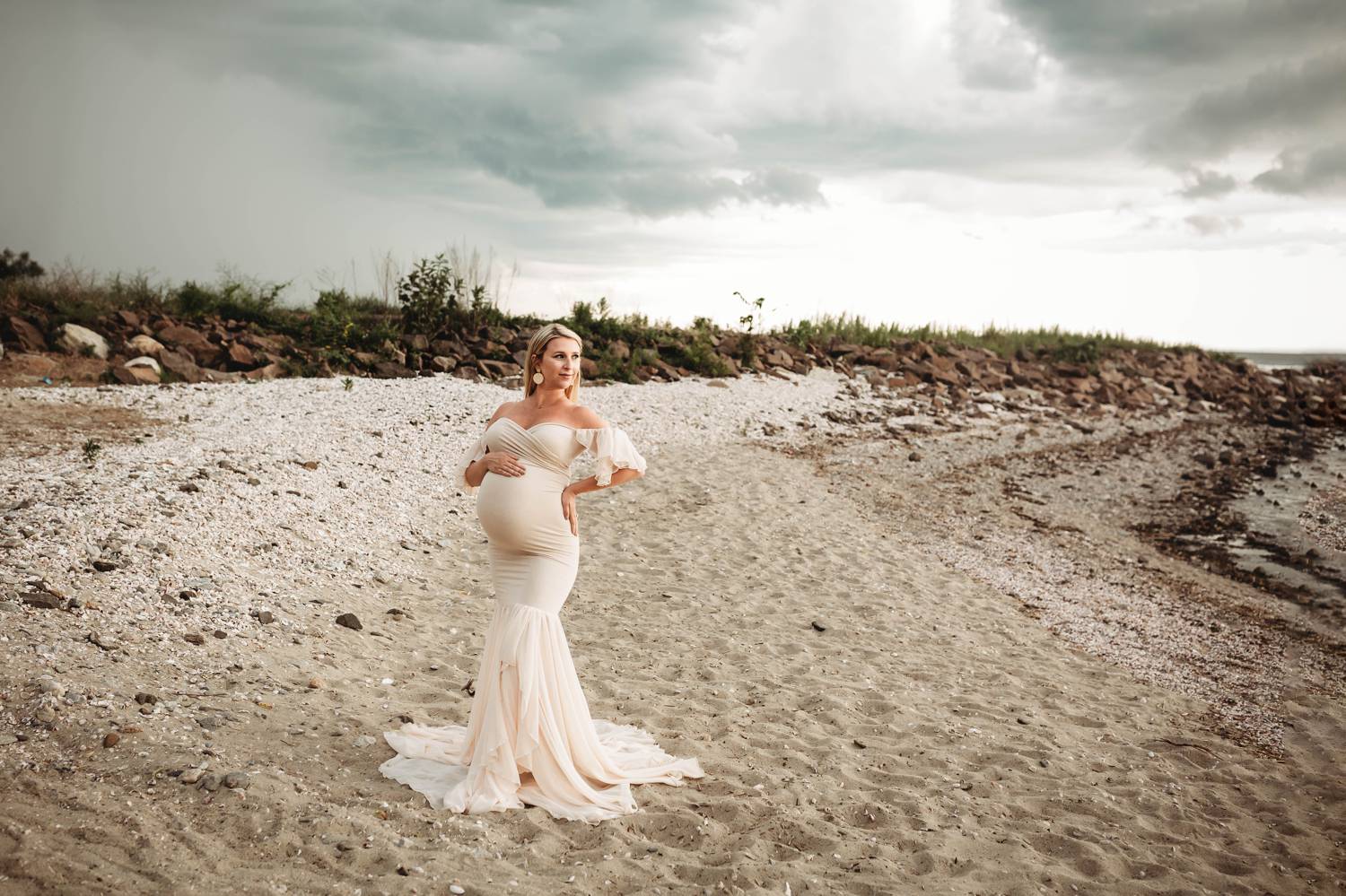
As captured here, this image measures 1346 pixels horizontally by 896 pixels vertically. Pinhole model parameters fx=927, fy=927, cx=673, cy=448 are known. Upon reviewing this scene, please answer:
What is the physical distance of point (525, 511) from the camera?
5066 millimetres

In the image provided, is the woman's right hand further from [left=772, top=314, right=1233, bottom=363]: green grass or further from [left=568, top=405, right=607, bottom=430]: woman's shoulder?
[left=772, top=314, right=1233, bottom=363]: green grass

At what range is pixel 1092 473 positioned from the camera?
18641 mm

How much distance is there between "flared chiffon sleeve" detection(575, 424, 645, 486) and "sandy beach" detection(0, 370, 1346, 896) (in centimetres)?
195

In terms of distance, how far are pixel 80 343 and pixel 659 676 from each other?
1534 centimetres

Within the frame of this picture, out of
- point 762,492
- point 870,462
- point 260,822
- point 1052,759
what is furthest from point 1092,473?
point 260,822

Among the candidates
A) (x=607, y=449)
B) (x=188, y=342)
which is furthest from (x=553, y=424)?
(x=188, y=342)

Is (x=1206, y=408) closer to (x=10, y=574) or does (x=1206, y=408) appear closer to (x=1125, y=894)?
(x=1125, y=894)

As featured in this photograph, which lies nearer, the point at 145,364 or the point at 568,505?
the point at 568,505

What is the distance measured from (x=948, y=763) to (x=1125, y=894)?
1519 mm

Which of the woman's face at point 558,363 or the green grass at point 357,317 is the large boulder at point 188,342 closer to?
the green grass at point 357,317

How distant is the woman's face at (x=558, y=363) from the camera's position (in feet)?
16.9

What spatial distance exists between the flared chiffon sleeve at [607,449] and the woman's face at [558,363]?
299mm

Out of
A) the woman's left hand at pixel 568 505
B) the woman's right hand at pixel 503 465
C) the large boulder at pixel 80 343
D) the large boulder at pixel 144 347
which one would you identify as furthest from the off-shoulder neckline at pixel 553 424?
the large boulder at pixel 80 343

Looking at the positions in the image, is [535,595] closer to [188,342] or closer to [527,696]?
[527,696]
